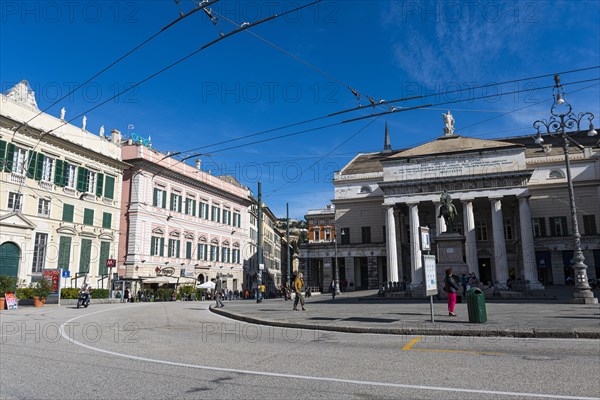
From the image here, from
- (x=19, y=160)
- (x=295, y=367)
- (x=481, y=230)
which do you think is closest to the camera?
(x=295, y=367)

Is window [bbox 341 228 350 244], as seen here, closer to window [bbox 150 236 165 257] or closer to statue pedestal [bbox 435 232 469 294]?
window [bbox 150 236 165 257]

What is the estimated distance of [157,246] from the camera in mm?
43000

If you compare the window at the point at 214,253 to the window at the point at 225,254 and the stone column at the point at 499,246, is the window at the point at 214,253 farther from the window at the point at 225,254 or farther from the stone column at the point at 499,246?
the stone column at the point at 499,246

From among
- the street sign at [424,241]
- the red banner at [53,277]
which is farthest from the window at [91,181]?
the street sign at [424,241]

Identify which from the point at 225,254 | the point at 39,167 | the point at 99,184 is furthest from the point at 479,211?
the point at 39,167

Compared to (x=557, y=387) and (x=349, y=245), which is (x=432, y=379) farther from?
(x=349, y=245)

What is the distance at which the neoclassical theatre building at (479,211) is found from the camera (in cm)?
4434

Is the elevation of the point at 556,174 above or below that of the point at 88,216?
above

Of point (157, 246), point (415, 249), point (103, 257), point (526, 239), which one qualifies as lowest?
point (103, 257)

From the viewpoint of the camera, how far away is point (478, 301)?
1191cm

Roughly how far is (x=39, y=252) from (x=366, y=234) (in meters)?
37.8

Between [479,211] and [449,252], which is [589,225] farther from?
[449,252]

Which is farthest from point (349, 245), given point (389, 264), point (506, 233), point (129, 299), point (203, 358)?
point (203, 358)

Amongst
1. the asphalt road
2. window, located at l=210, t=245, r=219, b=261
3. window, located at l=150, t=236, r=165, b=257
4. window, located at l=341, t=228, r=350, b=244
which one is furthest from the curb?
window, located at l=341, t=228, r=350, b=244
